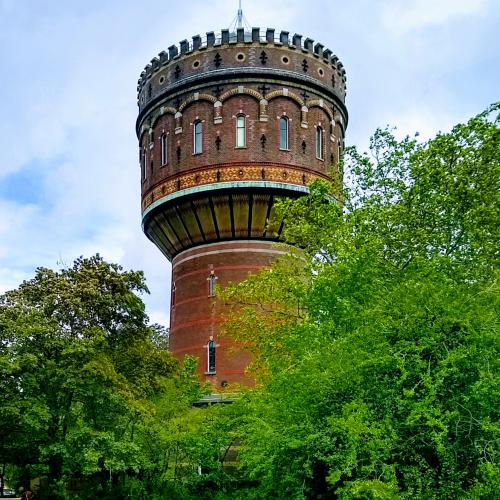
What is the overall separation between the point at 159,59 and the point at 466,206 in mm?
20829

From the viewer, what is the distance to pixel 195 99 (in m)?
33.7

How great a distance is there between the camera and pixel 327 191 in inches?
895

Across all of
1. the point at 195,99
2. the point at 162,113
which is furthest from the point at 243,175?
the point at 162,113

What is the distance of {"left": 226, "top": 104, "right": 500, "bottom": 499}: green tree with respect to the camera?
12.6 m

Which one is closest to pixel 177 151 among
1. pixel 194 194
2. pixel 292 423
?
pixel 194 194

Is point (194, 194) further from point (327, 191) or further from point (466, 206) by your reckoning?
point (466, 206)

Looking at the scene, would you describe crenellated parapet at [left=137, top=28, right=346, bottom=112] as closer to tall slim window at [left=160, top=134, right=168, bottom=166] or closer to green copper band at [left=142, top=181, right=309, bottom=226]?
tall slim window at [left=160, top=134, right=168, bottom=166]

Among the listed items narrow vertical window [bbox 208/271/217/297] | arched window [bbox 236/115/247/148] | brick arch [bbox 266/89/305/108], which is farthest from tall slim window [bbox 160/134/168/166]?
narrow vertical window [bbox 208/271/217/297]

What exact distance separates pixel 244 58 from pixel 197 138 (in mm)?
4012

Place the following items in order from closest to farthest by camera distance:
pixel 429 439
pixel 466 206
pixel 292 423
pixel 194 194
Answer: pixel 429 439 → pixel 292 423 → pixel 466 206 → pixel 194 194

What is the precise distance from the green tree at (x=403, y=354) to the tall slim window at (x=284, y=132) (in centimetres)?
1302

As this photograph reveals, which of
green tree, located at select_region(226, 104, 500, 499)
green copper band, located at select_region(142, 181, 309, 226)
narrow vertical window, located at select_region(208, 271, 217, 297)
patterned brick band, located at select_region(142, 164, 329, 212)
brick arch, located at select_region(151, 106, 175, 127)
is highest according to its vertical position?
brick arch, located at select_region(151, 106, 175, 127)

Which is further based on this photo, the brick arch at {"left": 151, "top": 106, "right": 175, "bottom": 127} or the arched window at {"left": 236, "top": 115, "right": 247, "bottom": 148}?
the brick arch at {"left": 151, "top": 106, "right": 175, "bottom": 127}

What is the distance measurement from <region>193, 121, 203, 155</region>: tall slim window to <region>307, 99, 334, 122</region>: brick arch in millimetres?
4934
